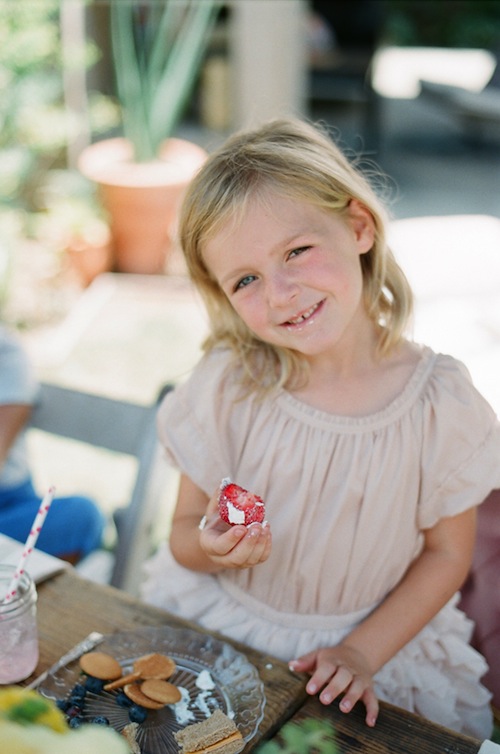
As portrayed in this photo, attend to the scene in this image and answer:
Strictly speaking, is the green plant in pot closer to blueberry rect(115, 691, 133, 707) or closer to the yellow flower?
blueberry rect(115, 691, 133, 707)

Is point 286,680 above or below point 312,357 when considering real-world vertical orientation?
below

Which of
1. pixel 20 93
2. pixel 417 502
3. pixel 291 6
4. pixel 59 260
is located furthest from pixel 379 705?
pixel 291 6

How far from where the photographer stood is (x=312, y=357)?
1716 mm

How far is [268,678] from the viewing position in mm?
1348

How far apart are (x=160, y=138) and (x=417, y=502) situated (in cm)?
467

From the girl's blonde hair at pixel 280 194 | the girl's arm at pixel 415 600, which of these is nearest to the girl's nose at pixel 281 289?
the girl's blonde hair at pixel 280 194

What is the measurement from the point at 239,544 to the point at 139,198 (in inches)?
174

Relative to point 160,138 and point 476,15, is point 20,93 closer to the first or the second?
point 160,138

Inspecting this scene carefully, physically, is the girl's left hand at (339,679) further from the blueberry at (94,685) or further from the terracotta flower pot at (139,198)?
the terracotta flower pot at (139,198)

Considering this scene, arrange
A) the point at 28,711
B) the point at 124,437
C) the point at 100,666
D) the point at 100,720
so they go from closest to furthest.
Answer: the point at 28,711, the point at 100,720, the point at 100,666, the point at 124,437

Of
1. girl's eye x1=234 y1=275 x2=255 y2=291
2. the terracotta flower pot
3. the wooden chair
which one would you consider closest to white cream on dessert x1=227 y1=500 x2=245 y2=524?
girl's eye x1=234 y1=275 x2=255 y2=291

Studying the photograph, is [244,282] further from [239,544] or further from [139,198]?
[139,198]

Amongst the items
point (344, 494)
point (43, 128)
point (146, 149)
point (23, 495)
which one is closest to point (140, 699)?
point (344, 494)

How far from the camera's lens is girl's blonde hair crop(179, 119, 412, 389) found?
1.52 meters
